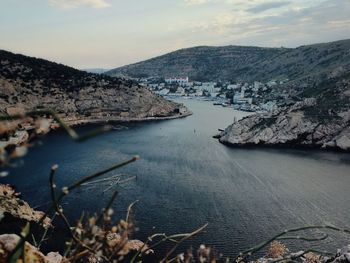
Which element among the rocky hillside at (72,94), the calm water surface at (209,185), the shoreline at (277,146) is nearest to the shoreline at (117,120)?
the rocky hillside at (72,94)

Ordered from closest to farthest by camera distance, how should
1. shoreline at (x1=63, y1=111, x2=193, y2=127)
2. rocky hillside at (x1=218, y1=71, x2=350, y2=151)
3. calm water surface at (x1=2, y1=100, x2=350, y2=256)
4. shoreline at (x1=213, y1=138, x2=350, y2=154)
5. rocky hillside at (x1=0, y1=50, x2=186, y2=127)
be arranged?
calm water surface at (x1=2, y1=100, x2=350, y2=256), shoreline at (x1=213, y1=138, x2=350, y2=154), rocky hillside at (x1=218, y1=71, x2=350, y2=151), shoreline at (x1=63, y1=111, x2=193, y2=127), rocky hillside at (x1=0, y1=50, x2=186, y2=127)

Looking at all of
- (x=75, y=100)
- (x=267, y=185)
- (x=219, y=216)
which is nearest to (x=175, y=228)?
(x=219, y=216)

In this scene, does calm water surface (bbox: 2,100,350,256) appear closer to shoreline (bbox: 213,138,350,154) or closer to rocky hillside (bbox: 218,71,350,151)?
shoreline (bbox: 213,138,350,154)

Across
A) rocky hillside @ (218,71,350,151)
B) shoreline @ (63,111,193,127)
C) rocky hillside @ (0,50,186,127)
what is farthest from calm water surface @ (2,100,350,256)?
rocky hillside @ (0,50,186,127)

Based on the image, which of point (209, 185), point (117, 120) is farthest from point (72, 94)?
point (209, 185)

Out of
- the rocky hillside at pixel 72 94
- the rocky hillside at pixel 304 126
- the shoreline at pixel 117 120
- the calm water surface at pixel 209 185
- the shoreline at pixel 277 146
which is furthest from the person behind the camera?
the rocky hillside at pixel 72 94

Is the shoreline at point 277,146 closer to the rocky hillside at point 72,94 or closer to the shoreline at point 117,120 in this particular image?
the shoreline at point 117,120
